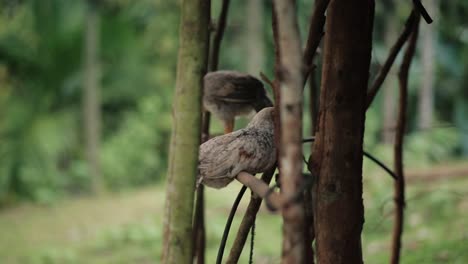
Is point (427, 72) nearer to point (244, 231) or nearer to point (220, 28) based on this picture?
point (220, 28)

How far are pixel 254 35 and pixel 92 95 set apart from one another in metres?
2.22

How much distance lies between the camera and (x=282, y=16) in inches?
22.2

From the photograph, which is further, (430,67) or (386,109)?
(386,109)

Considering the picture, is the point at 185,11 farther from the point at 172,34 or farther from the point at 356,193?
the point at 172,34

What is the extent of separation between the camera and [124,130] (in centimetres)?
852

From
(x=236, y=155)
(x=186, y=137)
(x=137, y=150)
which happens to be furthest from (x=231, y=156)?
(x=137, y=150)

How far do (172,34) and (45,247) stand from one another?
530cm

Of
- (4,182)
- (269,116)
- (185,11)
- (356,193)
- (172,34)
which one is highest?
(172,34)

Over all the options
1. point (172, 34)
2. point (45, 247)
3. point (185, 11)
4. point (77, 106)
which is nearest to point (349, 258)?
point (185, 11)

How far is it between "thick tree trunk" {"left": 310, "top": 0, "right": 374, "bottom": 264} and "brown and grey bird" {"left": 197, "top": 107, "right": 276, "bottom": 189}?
0.09 m

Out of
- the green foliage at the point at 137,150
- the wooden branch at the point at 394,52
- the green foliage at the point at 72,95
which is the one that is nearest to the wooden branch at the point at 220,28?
the wooden branch at the point at 394,52

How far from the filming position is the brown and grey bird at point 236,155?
0.92 m

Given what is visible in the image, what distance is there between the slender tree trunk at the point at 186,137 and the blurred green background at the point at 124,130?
5.78 ft

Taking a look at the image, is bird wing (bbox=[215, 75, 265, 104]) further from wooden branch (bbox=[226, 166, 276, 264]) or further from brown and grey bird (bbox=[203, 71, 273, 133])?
wooden branch (bbox=[226, 166, 276, 264])
